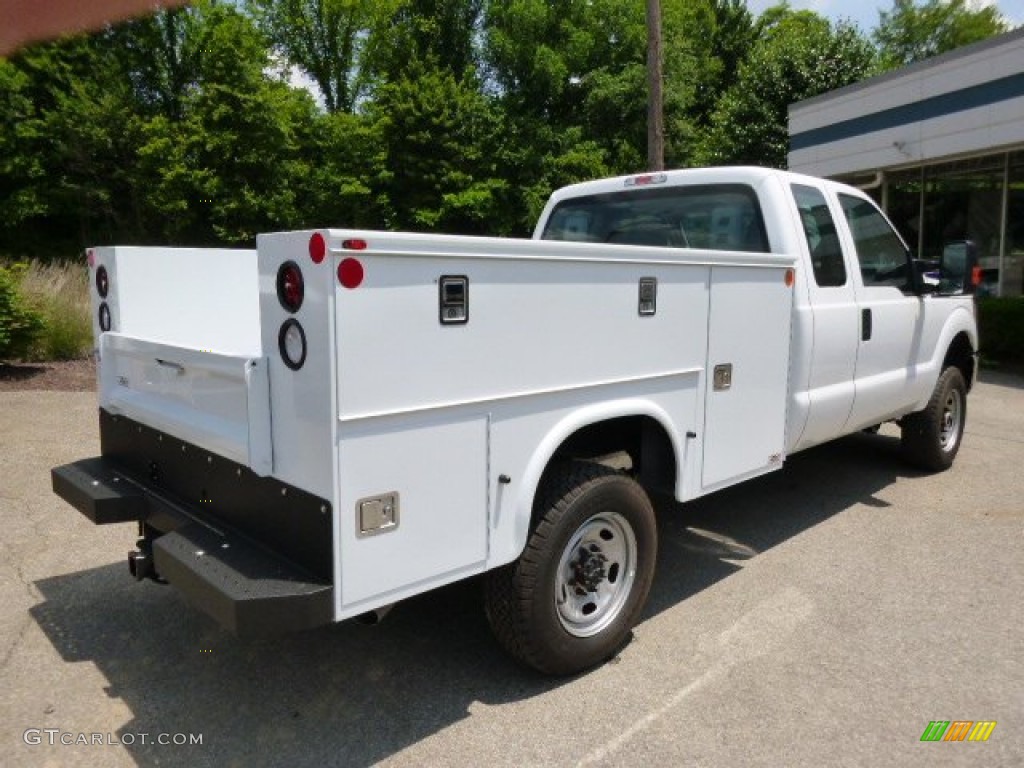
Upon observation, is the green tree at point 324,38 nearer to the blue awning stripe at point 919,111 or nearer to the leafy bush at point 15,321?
the blue awning stripe at point 919,111

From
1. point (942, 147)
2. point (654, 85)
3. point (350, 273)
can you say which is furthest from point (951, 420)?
point (942, 147)

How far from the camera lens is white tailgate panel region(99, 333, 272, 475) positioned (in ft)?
8.56

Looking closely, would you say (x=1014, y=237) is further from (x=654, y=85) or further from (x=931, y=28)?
(x=931, y=28)

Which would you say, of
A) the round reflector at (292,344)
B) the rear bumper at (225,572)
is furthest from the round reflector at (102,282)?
the round reflector at (292,344)

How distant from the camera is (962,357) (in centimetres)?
646

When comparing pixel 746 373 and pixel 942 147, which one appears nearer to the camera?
pixel 746 373

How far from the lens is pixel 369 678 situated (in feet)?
10.8

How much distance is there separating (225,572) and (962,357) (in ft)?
19.9

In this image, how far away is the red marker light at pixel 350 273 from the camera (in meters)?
2.29

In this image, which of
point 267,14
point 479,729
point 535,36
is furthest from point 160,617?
point 267,14

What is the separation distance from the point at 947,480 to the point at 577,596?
4.23m

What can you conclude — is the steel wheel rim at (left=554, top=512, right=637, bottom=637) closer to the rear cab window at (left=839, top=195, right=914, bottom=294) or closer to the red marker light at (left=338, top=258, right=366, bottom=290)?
the red marker light at (left=338, top=258, right=366, bottom=290)

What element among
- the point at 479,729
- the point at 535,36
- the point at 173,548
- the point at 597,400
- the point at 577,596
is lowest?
the point at 479,729

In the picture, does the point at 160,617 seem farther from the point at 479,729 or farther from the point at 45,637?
the point at 479,729
